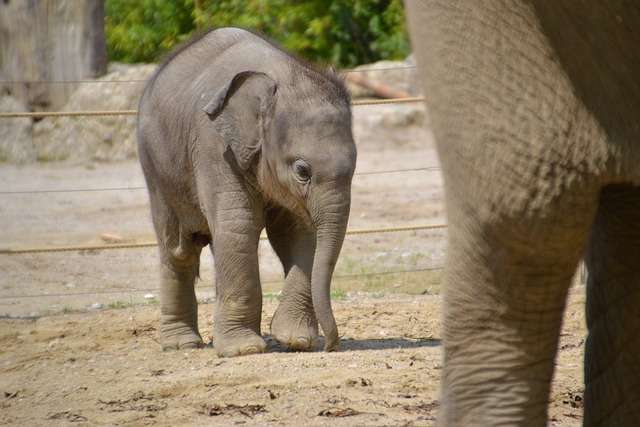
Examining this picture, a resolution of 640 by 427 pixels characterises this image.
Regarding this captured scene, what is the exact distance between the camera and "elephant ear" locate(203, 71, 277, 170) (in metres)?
6.21

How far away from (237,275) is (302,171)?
574mm

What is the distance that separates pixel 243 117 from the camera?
6.23m

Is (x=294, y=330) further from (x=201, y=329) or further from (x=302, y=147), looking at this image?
(x=201, y=329)

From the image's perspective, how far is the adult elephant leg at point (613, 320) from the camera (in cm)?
329

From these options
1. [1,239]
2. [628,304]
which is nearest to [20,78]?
[1,239]

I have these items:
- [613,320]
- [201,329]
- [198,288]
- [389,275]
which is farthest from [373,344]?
[613,320]

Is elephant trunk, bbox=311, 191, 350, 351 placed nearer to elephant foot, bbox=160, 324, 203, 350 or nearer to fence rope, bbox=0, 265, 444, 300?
elephant foot, bbox=160, 324, 203, 350

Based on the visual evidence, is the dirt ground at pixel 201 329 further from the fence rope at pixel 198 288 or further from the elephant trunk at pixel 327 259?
the elephant trunk at pixel 327 259

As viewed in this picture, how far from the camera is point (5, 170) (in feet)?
43.1

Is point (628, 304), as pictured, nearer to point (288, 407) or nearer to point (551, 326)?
point (551, 326)

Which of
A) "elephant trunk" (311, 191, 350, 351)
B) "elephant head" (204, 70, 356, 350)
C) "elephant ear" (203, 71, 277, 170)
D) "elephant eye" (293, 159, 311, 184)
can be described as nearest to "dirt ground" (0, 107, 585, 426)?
"elephant trunk" (311, 191, 350, 351)

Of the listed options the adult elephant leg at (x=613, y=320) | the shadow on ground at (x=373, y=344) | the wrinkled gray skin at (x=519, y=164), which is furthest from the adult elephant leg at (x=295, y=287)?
the wrinkled gray skin at (x=519, y=164)

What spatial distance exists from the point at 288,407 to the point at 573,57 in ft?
8.45

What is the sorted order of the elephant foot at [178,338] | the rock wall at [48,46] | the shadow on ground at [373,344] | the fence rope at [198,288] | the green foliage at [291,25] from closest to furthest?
the shadow on ground at [373,344]
the elephant foot at [178,338]
the fence rope at [198,288]
the rock wall at [48,46]
the green foliage at [291,25]
